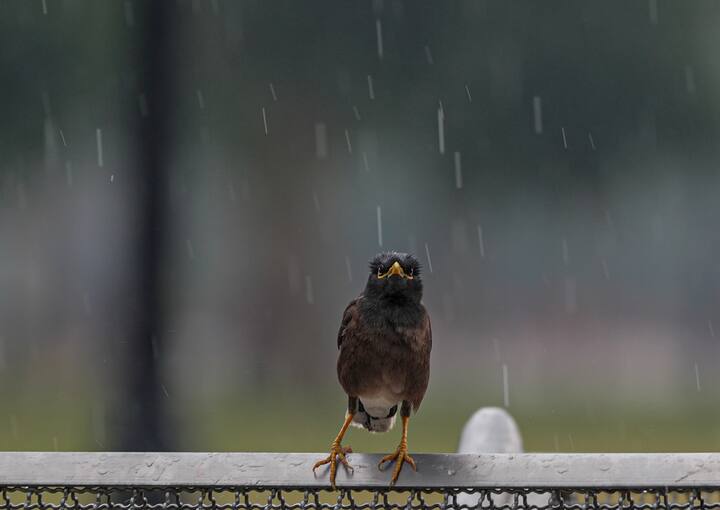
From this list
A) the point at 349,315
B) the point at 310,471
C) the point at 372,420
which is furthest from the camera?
the point at 372,420

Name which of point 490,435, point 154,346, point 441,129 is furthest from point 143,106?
point 441,129

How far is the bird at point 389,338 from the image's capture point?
177 centimetres

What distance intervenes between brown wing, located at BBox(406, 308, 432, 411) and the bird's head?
72 mm

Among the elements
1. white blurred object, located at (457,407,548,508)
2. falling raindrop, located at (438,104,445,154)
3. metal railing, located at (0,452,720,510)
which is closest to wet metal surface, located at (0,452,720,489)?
metal railing, located at (0,452,720,510)

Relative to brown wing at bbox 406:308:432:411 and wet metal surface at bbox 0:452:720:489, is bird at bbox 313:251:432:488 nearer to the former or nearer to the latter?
brown wing at bbox 406:308:432:411

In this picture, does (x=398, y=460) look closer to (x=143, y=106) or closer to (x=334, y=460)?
(x=334, y=460)

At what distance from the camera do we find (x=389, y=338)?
1.78 m

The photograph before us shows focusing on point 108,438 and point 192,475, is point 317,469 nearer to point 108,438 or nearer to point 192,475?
point 192,475

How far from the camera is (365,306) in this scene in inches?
71.6

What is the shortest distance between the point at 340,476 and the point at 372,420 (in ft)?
2.17

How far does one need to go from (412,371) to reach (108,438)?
44.5 inches

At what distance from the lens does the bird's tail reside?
198 cm

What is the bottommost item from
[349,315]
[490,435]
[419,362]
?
[490,435]

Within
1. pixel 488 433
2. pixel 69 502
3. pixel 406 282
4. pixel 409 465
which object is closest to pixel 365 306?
pixel 406 282
